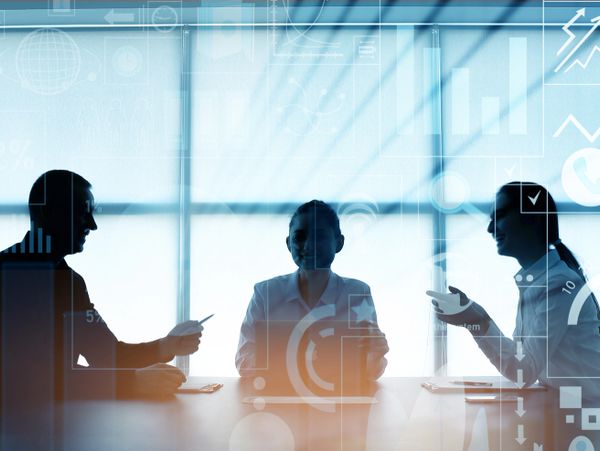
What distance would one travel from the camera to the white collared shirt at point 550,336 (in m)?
1.21

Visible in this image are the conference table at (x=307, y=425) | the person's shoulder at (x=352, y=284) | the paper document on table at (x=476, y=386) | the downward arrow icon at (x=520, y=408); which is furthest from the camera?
the person's shoulder at (x=352, y=284)

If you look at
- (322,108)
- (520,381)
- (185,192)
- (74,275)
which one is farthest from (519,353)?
(74,275)

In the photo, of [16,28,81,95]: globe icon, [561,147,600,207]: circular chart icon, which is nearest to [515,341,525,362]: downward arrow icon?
[561,147,600,207]: circular chart icon

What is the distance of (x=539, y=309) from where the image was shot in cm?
122

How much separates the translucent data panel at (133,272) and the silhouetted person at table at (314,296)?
0.21 meters

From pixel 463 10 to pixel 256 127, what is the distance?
60 centimetres

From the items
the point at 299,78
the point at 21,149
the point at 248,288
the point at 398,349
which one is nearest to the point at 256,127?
the point at 299,78

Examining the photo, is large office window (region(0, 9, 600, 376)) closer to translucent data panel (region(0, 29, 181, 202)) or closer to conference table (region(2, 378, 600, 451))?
translucent data panel (region(0, 29, 181, 202))

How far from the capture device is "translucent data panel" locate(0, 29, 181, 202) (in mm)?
1244

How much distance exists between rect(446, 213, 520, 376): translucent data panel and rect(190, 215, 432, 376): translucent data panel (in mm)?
76

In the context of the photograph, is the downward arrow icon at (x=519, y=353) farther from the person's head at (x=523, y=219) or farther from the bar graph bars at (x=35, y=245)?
the bar graph bars at (x=35, y=245)

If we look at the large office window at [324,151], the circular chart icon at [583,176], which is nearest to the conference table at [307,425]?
the large office window at [324,151]

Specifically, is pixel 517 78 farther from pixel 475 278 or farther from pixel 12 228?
pixel 12 228

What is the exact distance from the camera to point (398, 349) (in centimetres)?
134
